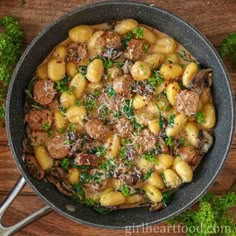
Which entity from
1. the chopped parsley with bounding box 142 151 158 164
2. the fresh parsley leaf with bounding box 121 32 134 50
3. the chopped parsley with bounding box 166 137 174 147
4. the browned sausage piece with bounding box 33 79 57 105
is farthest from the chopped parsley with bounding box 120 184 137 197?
the fresh parsley leaf with bounding box 121 32 134 50

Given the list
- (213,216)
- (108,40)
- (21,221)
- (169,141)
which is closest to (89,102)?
(108,40)

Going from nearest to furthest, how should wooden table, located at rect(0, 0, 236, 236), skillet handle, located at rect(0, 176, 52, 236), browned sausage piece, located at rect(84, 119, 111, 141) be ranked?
skillet handle, located at rect(0, 176, 52, 236)
browned sausage piece, located at rect(84, 119, 111, 141)
wooden table, located at rect(0, 0, 236, 236)

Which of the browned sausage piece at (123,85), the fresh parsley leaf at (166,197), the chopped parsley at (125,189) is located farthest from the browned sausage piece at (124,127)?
the fresh parsley leaf at (166,197)

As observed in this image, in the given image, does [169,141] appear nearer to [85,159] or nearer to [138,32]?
[85,159]

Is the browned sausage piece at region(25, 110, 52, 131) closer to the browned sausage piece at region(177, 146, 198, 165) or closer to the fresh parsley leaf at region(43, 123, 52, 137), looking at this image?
the fresh parsley leaf at region(43, 123, 52, 137)

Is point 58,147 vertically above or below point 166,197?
above

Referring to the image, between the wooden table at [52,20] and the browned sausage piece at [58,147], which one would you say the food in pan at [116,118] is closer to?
the browned sausage piece at [58,147]

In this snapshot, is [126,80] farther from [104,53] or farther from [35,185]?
[35,185]
